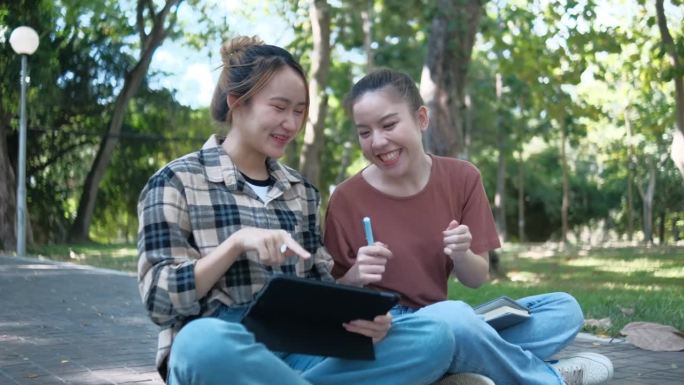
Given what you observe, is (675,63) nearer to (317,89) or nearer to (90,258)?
(317,89)

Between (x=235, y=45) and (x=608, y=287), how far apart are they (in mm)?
8818

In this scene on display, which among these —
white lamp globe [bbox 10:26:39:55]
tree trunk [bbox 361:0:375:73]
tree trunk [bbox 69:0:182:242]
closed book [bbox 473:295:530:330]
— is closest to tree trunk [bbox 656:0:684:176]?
closed book [bbox 473:295:530:330]

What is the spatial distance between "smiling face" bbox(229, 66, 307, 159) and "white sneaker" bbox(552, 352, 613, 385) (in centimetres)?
154

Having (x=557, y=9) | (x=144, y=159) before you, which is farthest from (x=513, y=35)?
(x=144, y=159)

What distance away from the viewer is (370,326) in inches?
108

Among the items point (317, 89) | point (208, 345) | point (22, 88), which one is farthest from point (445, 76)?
point (208, 345)

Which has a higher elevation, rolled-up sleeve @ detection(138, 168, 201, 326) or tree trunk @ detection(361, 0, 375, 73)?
tree trunk @ detection(361, 0, 375, 73)

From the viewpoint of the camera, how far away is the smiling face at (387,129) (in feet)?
11.2

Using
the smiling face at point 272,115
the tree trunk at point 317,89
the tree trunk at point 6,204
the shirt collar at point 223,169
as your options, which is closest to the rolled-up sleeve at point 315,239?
the shirt collar at point 223,169

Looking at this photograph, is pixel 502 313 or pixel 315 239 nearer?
pixel 315 239

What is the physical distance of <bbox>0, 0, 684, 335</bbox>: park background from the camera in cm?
1223

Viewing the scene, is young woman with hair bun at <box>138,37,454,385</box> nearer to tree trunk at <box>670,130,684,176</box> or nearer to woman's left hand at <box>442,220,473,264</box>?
woman's left hand at <box>442,220,473,264</box>

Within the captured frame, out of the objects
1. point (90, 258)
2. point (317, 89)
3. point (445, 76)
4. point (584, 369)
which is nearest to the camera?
point (584, 369)

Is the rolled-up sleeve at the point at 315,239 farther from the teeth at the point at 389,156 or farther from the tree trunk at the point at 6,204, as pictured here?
the tree trunk at the point at 6,204
